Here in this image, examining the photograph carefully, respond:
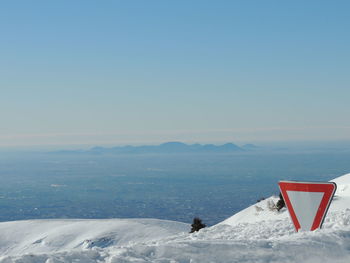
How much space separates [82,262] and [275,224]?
30.3 feet

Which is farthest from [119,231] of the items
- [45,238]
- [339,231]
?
[339,231]

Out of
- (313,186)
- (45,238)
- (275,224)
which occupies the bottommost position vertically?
(45,238)

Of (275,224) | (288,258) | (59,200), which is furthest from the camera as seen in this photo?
(59,200)

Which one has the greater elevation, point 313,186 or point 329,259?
point 313,186

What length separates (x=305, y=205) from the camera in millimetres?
6441

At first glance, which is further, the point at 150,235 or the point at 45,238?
the point at 45,238

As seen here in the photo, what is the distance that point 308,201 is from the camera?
21.0 ft

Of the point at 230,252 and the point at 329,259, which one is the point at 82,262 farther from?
the point at 329,259

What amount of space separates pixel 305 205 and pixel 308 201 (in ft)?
0.27

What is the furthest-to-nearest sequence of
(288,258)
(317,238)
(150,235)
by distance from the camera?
(150,235) → (317,238) → (288,258)

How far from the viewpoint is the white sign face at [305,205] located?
249 inches

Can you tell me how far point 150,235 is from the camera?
3638 cm

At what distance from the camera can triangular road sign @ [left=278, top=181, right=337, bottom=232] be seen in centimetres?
627

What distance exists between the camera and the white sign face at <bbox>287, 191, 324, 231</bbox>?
632 centimetres
